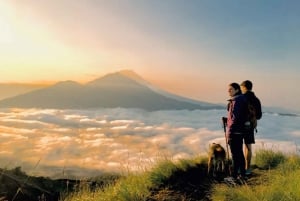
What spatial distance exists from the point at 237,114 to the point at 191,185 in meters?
2.03

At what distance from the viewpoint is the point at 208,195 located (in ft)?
31.3

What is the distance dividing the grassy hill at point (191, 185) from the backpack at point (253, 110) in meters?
1.30

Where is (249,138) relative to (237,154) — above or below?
above

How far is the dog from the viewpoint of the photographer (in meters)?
11.7

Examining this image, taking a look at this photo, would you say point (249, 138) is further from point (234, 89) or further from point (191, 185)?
point (191, 185)

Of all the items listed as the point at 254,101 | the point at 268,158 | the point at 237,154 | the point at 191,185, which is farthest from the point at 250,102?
the point at 268,158

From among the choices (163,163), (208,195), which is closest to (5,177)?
(163,163)

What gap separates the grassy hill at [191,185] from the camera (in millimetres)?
8172

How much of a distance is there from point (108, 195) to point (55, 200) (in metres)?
5.52

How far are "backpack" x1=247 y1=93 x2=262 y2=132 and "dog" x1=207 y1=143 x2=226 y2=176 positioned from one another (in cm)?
124

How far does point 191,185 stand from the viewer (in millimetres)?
10703

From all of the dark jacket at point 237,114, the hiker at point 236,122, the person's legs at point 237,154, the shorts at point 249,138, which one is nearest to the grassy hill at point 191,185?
the person's legs at point 237,154

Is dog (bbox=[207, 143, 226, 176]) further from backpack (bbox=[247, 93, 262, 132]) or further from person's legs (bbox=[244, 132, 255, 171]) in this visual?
backpack (bbox=[247, 93, 262, 132])

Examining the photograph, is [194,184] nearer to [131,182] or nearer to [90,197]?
[131,182]
